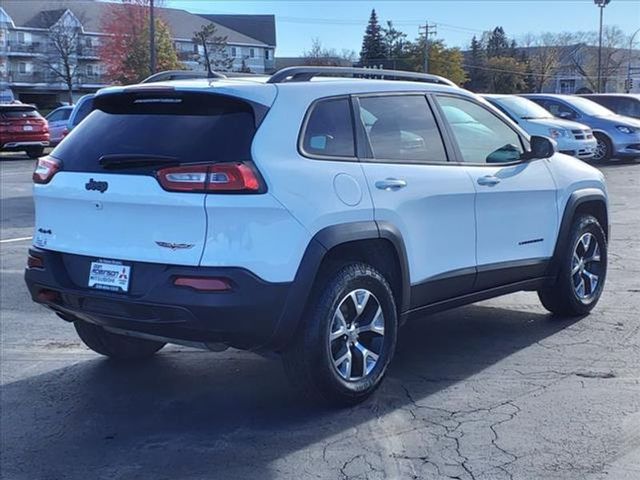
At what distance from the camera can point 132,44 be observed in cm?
5500

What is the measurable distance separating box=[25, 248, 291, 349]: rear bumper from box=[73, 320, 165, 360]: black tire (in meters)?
1.03

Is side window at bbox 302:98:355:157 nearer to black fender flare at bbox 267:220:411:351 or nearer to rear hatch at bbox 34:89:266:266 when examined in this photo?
rear hatch at bbox 34:89:266:266

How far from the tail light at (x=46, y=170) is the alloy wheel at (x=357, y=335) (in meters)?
1.78

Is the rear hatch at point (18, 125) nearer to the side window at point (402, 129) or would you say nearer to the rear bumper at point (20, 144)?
the rear bumper at point (20, 144)

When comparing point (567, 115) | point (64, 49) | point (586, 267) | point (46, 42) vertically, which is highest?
point (46, 42)

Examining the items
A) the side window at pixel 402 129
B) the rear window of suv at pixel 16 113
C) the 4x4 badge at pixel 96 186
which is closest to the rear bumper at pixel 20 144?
the rear window of suv at pixel 16 113

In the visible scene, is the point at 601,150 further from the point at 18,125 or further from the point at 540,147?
the point at 18,125

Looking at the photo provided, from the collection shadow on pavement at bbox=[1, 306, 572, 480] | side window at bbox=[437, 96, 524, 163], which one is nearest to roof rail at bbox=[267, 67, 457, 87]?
side window at bbox=[437, 96, 524, 163]

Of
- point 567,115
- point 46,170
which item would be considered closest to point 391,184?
Answer: point 46,170

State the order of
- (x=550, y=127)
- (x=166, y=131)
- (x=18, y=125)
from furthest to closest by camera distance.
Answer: (x=18, y=125) → (x=550, y=127) → (x=166, y=131)

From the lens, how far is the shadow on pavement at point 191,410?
13.0ft

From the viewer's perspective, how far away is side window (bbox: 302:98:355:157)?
4.36 m

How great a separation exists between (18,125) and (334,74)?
23015 millimetres

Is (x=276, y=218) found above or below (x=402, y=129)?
below
